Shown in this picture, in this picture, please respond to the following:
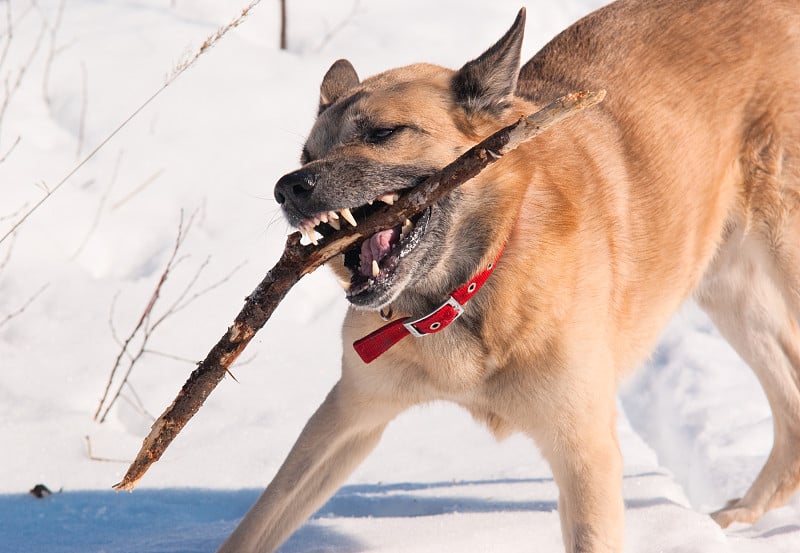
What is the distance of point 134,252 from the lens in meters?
5.09

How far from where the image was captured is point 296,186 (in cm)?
241

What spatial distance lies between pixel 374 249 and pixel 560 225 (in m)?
Result: 0.57

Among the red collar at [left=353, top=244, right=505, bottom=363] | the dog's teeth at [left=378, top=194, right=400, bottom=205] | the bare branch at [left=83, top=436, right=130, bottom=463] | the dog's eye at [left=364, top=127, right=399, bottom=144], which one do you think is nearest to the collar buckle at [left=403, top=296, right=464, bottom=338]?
the red collar at [left=353, top=244, right=505, bottom=363]

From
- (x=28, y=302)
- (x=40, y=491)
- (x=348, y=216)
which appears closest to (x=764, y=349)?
(x=348, y=216)

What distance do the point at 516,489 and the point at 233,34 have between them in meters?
4.21

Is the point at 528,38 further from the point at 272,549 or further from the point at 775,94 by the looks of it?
the point at 272,549

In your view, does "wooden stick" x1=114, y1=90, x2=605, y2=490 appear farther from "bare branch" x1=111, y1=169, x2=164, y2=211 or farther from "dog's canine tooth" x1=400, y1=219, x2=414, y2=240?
"bare branch" x1=111, y1=169, x2=164, y2=211

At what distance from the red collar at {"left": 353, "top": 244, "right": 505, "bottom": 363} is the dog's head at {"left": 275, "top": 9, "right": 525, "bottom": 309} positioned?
0.05m

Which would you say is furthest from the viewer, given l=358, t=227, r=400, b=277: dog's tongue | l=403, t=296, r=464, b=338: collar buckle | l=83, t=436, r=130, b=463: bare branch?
l=83, t=436, r=130, b=463: bare branch

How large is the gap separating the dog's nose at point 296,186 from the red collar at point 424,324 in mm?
476

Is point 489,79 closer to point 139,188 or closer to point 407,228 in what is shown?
point 407,228

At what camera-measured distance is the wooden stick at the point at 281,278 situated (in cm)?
242

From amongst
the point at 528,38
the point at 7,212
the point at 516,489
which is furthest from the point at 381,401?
the point at 528,38

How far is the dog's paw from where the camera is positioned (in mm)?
3863
